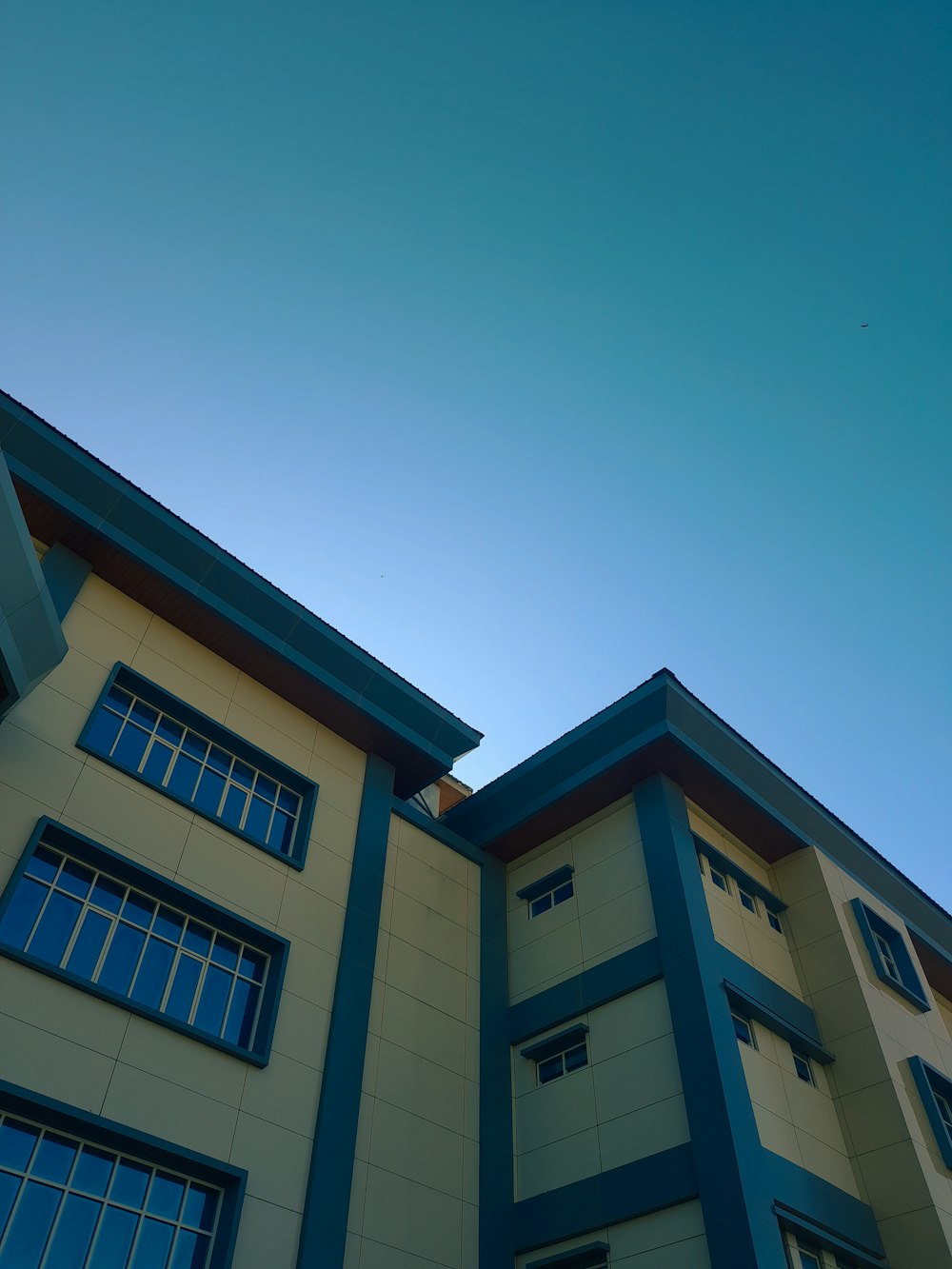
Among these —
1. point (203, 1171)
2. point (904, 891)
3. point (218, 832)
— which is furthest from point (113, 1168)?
point (904, 891)

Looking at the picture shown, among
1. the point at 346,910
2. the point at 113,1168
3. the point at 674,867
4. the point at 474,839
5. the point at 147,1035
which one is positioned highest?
the point at 474,839

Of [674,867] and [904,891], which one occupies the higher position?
[904,891]

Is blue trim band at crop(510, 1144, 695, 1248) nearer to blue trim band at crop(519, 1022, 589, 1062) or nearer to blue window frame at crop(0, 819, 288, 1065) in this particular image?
blue trim band at crop(519, 1022, 589, 1062)

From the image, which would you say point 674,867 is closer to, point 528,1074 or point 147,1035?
point 528,1074

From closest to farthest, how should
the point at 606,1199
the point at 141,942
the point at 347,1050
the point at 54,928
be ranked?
the point at 54,928, the point at 141,942, the point at 606,1199, the point at 347,1050

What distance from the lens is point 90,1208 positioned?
14062 millimetres

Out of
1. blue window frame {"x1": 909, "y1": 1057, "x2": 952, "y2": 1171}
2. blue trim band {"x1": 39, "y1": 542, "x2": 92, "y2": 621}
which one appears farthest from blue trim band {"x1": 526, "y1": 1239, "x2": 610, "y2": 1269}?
blue trim band {"x1": 39, "y1": 542, "x2": 92, "y2": 621}

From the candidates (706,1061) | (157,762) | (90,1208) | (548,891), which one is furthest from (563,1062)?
(157,762)

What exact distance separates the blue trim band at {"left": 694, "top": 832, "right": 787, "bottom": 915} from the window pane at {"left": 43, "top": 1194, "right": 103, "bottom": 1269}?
15228 mm

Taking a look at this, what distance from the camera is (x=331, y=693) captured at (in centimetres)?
2370

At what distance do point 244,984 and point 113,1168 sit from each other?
13.6ft

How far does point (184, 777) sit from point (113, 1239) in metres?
8.54

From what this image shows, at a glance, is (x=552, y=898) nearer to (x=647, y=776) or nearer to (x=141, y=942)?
(x=647, y=776)

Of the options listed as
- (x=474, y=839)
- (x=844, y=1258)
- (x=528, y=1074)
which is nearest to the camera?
(x=844, y=1258)
